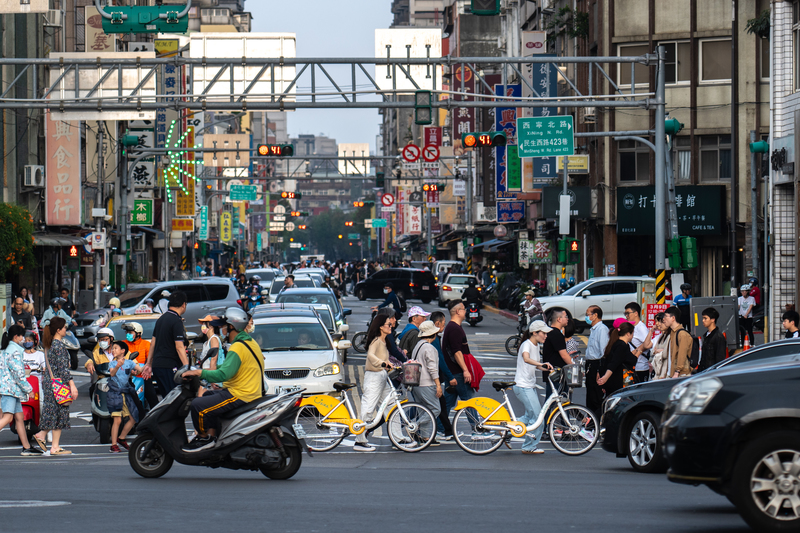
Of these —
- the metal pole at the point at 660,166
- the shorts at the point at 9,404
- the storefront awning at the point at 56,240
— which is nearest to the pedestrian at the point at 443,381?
the shorts at the point at 9,404

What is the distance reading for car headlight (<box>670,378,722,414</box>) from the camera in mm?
7441

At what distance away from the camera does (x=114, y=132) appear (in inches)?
1914

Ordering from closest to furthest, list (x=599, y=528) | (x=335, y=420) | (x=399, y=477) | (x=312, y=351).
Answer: (x=599, y=528) < (x=399, y=477) < (x=335, y=420) < (x=312, y=351)

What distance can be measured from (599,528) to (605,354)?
20.9ft

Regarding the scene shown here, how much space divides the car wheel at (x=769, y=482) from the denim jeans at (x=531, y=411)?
19.7ft

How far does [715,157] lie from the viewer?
130ft

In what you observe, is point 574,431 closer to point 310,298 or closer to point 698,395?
point 698,395

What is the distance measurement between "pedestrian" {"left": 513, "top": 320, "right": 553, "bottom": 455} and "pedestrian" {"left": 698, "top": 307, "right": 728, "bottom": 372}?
2598mm

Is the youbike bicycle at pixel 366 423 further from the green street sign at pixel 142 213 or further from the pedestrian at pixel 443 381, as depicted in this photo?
the green street sign at pixel 142 213

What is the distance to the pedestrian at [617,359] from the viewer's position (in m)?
13.8

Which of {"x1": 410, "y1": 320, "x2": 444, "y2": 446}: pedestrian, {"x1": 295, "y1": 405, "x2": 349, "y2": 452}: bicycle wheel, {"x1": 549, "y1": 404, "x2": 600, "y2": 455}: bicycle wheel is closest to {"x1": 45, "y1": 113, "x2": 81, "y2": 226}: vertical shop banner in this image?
{"x1": 295, "y1": 405, "x2": 349, "y2": 452}: bicycle wheel

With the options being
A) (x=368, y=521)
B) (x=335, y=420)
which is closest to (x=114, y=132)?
(x=335, y=420)

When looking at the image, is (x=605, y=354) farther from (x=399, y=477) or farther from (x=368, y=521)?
(x=368, y=521)

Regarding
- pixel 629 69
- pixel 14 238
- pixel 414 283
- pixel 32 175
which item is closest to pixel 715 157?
pixel 629 69
